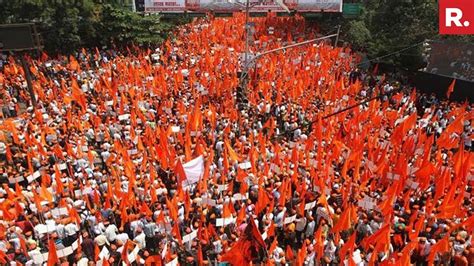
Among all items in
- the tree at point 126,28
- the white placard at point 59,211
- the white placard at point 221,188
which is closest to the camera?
the white placard at point 59,211

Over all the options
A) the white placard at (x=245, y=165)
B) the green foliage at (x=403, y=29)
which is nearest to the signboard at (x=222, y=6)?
the green foliage at (x=403, y=29)

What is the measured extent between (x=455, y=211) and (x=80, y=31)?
24.8 metres

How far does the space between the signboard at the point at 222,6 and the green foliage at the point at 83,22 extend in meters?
1.61

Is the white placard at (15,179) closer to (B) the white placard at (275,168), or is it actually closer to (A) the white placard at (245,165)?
(A) the white placard at (245,165)

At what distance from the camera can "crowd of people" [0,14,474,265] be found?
8.79 metres

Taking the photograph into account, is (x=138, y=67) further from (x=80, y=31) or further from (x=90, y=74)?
(x=80, y=31)

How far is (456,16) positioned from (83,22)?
75.3 feet

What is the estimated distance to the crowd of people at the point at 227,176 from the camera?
8.79 m

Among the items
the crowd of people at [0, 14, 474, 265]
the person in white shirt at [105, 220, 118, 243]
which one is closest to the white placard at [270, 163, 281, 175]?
the crowd of people at [0, 14, 474, 265]

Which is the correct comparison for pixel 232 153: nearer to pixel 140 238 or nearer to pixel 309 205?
pixel 309 205

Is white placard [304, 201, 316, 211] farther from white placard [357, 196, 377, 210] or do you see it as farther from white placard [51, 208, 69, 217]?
white placard [51, 208, 69, 217]

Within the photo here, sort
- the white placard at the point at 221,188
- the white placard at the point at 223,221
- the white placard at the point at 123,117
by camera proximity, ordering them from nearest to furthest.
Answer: the white placard at the point at 223,221
the white placard at the point at 221,188
the white placard at the point at 123,117

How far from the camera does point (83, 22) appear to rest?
1035 inches

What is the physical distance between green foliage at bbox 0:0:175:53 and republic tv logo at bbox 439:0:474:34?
837 inches
